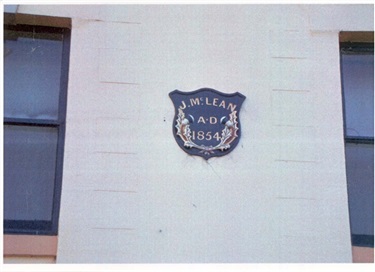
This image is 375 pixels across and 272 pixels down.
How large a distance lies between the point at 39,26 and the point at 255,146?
169cm

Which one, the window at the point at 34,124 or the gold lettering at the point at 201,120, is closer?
the window at the point at 34,124

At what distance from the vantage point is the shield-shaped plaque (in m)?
4.64

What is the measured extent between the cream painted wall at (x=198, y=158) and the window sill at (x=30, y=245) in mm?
58

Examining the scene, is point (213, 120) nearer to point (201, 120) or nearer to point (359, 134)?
point (201, 120)

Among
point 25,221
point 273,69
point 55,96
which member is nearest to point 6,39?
point 55,96

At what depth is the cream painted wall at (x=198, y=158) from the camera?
446 cm

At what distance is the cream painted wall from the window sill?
58 mm

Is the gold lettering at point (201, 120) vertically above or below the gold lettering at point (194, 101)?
below

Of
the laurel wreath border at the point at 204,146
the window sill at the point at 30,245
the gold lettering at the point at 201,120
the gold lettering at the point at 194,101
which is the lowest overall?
the window sill at the point at 30,245

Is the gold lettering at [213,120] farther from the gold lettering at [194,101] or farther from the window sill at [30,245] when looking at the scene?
the window sill at [30,245]

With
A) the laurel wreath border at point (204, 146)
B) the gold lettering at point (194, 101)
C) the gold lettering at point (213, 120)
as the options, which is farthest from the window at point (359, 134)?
the gold lettering at point (194, 101)

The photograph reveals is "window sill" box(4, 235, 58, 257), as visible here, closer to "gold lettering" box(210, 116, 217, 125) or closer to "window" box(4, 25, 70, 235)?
"window" box(4, 25, 70, 235)

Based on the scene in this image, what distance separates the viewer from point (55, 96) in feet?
15.9
